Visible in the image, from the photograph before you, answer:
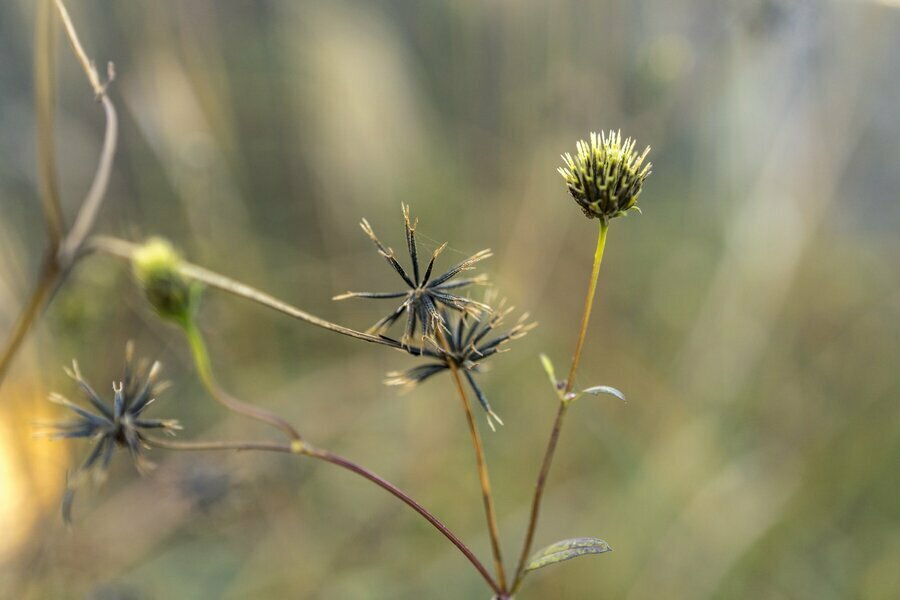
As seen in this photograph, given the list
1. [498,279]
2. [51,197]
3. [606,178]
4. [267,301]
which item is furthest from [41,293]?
[498,279]

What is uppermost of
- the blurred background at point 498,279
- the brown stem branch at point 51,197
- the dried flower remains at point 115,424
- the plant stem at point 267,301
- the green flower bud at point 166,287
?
the blurred background at point 498,279

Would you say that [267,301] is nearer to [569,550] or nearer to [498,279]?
[569,550]

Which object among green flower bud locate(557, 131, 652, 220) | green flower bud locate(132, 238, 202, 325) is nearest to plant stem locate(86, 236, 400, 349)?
green flower bud locate(132, 238, 202, 325)

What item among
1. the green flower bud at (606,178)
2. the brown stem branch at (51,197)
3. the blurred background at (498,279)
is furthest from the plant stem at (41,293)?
the blurred background at (498,279)

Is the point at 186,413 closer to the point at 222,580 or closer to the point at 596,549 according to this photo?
the point at 222,580

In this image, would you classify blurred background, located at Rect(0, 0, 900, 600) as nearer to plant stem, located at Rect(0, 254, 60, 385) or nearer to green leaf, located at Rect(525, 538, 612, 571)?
plant stem, located at Rect(0, 254, 60, 385)

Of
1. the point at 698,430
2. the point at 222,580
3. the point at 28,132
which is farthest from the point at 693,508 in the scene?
the point at 28,132

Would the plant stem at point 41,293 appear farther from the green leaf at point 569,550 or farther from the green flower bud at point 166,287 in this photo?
the green leaf at point 569,550
